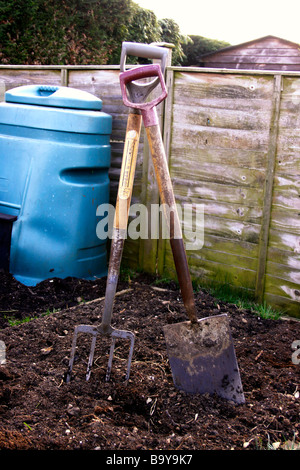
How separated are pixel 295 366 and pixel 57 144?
6.75 feet

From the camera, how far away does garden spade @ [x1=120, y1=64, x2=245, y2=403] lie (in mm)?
2236

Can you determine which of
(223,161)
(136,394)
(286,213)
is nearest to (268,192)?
(286,213)

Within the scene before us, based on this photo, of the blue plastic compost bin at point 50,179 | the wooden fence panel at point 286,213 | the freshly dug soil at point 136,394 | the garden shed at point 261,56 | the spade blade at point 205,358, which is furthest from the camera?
the garden shed at point 261,56

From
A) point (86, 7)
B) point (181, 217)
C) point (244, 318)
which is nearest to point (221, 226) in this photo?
point (181, 217)

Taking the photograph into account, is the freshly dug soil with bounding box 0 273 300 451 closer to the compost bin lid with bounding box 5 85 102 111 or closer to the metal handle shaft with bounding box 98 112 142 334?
the metal handle shaft with bounding box 98 112 142 334

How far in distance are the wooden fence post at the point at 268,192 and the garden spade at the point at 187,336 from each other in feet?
3.72

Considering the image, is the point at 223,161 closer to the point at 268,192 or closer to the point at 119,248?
the point at 268,192

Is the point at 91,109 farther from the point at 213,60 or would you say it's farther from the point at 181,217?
the point at 213,60

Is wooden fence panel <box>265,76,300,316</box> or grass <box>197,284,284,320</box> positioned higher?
wooden fence panel <box>265,76,300,316</box>

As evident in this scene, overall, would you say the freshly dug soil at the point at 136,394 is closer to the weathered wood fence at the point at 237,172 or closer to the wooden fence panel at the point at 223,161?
the weathered wood fence at the point at 237,172

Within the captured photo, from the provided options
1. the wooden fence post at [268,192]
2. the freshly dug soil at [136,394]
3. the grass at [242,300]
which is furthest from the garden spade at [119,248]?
the grass at [242,300]

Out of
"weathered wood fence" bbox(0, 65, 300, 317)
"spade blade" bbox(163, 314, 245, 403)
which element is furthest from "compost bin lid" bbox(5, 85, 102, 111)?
"spade blade" bbox(163, 314, 245, 403)

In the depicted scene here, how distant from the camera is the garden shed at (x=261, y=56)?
11.7 m

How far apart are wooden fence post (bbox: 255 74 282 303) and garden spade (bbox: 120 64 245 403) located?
44.7 inches
